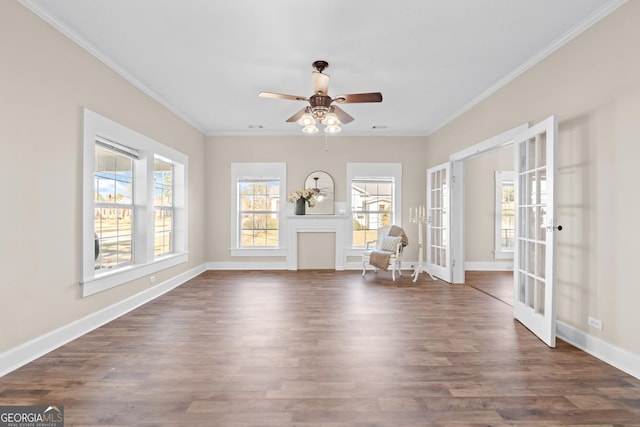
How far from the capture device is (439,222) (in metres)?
5.85

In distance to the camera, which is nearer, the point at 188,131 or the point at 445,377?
the point at 445,377

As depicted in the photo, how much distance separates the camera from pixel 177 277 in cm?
511

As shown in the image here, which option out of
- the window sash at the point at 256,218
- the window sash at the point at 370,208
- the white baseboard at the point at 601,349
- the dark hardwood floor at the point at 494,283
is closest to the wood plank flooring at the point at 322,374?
the white baseboard at the point at 601,349

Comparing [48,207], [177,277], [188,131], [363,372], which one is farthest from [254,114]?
[363,372]

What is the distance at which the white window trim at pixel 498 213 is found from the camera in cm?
661

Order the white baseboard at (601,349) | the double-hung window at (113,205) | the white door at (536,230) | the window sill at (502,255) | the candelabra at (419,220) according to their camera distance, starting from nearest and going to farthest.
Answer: the white baseboard at (601,349) < the white door at (536,230) < the double-hung window at (113,205) < the candelabra at (419,220) < the window sill at (502,255)

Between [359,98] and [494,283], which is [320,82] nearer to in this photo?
[359,98]

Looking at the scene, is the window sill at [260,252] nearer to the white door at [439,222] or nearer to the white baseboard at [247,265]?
the white baseboard at [247,265]

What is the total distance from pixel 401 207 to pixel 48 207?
552 cm

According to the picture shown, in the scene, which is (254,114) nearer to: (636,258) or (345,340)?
(345,340)

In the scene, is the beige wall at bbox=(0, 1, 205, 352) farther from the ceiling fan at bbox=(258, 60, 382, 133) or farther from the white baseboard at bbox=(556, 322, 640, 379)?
the white baseboard at bbox=(556, 322, 640, 379)

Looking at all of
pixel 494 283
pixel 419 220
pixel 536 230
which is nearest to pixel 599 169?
pixel 536 230

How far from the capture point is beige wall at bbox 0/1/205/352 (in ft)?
7.59

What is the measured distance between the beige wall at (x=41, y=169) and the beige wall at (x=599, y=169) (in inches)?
179
